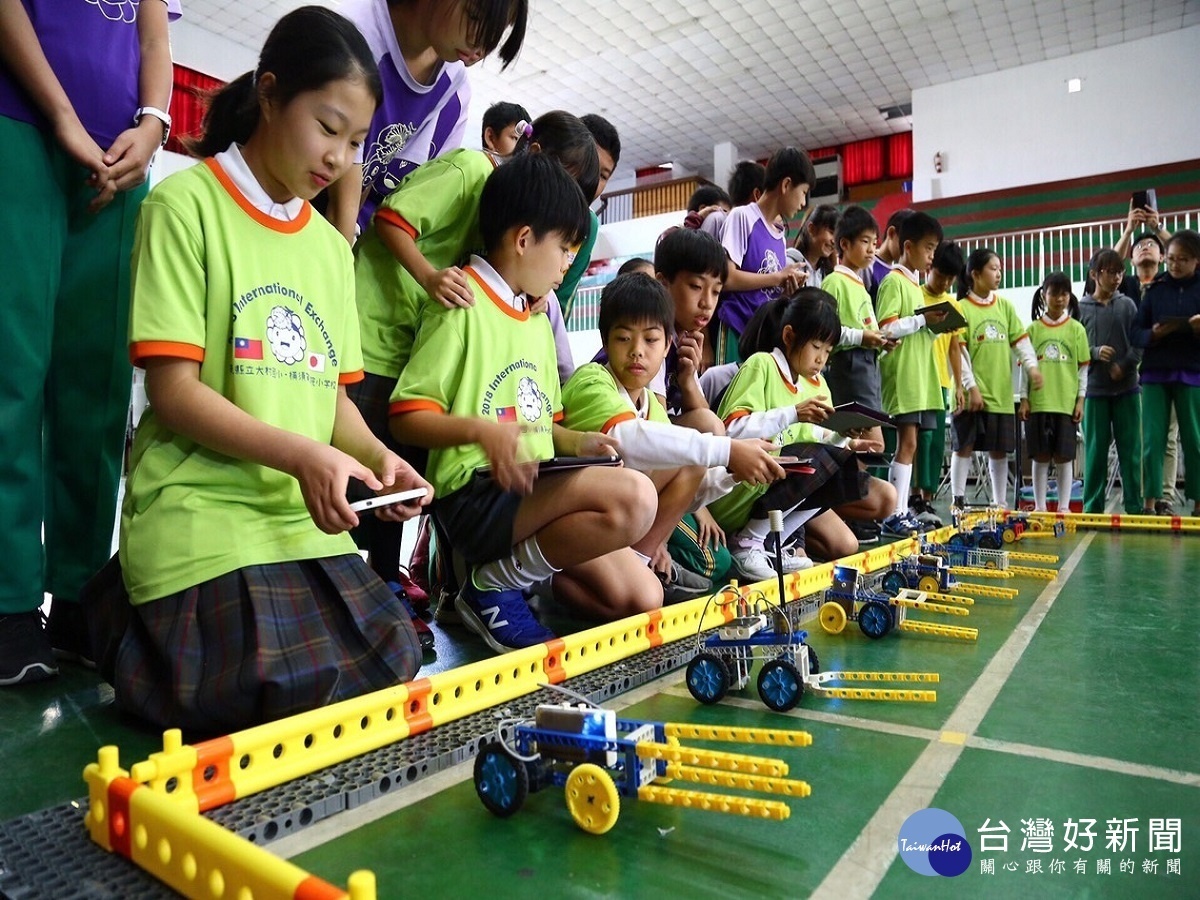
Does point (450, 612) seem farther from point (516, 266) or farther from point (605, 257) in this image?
point (605, 257)

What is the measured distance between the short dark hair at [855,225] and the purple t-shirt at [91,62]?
2974 mm

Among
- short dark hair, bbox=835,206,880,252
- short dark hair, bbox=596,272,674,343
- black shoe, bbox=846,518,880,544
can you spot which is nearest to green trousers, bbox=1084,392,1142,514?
black shoe, bbox=846,518,880,544

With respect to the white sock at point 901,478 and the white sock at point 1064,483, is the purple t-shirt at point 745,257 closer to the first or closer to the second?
the white sock at point 901,478

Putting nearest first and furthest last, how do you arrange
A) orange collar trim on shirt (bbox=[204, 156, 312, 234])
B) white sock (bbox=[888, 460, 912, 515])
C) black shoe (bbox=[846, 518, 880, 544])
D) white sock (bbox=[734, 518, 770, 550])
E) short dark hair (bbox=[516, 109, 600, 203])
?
1. orange collar trim on shirt (bbox=[204, 156, 312, 234])
2. short dark hair (bbox=[516, 109, 600, 203])
3. white sock (bbox=[734, 518, 770, 550])
4. black shoe (bbox=[846, 518, 880, 544])
5. white sock (bbox=[888, 460, 912, 515])

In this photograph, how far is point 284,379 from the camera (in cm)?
125

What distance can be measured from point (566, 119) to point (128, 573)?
1641 millimetres

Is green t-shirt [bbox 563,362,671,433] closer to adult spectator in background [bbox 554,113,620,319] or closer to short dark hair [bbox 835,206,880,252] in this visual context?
adult spectator in background [bbox 554,113,620,319]

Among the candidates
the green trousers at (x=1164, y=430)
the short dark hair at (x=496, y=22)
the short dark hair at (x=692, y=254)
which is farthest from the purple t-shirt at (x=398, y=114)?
the green trousers at (x=1164, y=430)

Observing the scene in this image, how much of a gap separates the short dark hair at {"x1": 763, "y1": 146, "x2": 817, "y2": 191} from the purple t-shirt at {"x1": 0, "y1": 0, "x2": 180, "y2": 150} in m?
2.48

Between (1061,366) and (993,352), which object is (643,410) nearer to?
(993,352)

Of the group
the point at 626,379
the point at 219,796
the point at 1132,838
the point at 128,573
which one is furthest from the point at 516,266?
the point at 1132,838

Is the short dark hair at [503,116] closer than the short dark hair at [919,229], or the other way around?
the short dark hair at [503,116]

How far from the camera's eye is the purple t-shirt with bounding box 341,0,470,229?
1722 mm

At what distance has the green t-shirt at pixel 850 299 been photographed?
11.9 feet
